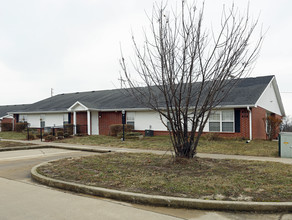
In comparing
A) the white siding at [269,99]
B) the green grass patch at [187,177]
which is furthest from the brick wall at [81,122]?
the green grass patch at [187,177]

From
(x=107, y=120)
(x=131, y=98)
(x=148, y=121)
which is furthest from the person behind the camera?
(x=131, y=98)

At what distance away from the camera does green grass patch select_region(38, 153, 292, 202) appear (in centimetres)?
518

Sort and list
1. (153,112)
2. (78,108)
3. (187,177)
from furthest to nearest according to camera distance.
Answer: (78,108) → (153,112) → (187,177)

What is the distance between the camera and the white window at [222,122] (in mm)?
18375

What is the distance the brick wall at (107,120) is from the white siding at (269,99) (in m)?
11.9

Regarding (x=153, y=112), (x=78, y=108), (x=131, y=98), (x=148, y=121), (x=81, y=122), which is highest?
(x=131, y=98)

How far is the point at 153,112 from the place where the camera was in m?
21.7

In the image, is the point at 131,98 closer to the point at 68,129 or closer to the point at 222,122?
the point at 68,129

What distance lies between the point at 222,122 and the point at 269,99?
6.68m

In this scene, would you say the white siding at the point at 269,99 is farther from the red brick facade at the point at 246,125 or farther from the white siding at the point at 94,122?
the white siding at the point at 94,122

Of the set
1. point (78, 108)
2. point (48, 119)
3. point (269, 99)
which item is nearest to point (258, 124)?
point (269, 99)

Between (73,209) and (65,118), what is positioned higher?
(65,118)

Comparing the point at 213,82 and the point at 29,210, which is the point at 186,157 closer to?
the point at 213,82

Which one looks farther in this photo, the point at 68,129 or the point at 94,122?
the point at 94,122
